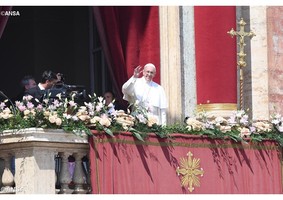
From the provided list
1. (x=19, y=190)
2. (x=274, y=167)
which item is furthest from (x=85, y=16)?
(x=19, y=190)

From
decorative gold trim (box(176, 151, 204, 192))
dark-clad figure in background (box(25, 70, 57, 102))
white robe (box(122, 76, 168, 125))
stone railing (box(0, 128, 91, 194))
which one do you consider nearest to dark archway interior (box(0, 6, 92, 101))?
white robe (box(122, 76, 168, 125))

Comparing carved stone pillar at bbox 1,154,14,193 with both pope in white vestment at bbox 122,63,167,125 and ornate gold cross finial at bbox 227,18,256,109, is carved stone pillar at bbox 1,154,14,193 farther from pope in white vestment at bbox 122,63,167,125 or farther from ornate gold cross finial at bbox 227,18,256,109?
ornate gold cross finial at bbox 227,18,256,109

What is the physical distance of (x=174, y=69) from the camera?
70.6ft

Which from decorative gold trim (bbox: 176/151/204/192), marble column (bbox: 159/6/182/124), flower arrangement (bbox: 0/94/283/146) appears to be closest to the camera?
flower arrangement (bbox: 0/94/283/146)

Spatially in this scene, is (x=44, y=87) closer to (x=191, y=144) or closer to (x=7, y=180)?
(x=191, y=144)

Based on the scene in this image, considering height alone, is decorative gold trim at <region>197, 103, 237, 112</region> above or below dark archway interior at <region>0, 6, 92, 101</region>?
below

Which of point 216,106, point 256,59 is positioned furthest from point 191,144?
point 256,59

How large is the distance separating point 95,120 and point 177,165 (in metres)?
1.39

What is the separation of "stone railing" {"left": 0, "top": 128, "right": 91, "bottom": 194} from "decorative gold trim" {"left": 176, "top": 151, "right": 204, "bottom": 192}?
51.5 inches

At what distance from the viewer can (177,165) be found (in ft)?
57.9

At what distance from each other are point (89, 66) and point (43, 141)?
8430 millimetres

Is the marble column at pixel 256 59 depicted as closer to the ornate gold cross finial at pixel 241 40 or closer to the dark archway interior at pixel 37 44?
the ornate gold cross finial at pixel 241 40

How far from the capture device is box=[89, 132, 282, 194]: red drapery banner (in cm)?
1691

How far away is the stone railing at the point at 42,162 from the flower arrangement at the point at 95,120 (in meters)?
0.13
